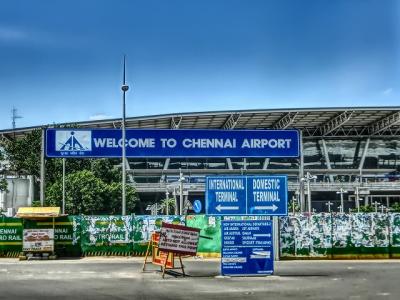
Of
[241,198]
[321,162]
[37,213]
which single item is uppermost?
[321,162]

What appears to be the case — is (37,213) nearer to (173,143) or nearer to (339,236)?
(173,143)

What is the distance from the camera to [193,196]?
95.2 meters

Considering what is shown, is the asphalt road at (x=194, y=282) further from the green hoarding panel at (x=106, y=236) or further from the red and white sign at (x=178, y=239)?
the green hoarding panel at (x=106, y=236)

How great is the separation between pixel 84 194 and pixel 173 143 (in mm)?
40603

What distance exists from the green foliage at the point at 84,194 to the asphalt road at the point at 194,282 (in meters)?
43.2

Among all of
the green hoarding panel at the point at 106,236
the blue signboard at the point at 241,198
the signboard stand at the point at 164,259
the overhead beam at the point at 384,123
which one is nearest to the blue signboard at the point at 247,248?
the blue signboard at the point at 241,198

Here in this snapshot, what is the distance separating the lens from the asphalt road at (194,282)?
13094 mm

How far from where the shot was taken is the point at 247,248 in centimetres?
1734

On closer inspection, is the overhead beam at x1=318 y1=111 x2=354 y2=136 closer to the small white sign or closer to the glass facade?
the glass facade

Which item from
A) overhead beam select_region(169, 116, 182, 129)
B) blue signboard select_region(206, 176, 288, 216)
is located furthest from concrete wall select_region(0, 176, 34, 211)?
blue signboard select_region(206, 176, 288, 216)

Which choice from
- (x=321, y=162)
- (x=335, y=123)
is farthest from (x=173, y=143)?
(x=321, y=162)

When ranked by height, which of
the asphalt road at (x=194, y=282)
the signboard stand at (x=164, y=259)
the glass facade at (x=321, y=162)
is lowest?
the asphalt road at (x=194, y=282)

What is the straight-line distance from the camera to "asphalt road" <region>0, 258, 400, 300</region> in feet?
43.0

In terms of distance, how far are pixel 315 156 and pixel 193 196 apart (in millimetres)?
26480
